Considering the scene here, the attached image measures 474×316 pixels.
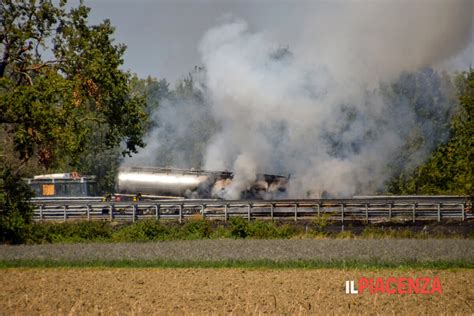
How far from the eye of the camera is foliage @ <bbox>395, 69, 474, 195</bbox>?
4150 centimetres

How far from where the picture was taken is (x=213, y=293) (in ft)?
80.6

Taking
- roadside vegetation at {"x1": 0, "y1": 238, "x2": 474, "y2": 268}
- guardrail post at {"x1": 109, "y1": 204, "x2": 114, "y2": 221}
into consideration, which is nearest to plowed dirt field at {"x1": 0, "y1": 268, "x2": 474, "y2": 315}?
roadside vegetation at {"x1": 0, "y1": 238, "x2": 474, "y2": 268}

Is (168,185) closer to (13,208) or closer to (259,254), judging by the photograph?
(13,208)

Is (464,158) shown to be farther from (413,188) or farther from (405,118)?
(413,188)

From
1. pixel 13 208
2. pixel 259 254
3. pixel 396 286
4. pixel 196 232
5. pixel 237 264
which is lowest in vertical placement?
pixel 396 286

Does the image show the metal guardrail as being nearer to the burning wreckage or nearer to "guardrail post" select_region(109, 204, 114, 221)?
"guardrail post" select_region(109, 204, 114, 221)

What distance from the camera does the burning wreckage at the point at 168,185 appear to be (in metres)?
53.4

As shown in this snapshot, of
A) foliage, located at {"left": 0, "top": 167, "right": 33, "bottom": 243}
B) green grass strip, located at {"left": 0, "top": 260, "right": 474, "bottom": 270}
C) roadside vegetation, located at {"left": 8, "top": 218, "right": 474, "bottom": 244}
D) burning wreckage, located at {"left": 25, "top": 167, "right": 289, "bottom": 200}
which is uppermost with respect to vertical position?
burning wreckage, located at {"left": 25, "top": 167, "right": 289, "bottom": 200}

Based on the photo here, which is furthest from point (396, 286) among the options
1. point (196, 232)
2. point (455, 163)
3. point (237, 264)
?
point (455, 163)

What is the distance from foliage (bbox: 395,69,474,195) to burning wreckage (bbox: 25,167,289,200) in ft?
36.1

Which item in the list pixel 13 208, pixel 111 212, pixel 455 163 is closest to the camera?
pixel 13 208

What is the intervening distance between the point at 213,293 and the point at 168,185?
3771cm

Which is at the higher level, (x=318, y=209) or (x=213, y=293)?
(x=318, y=209)

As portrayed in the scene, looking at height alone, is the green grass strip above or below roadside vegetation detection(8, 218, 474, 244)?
below
